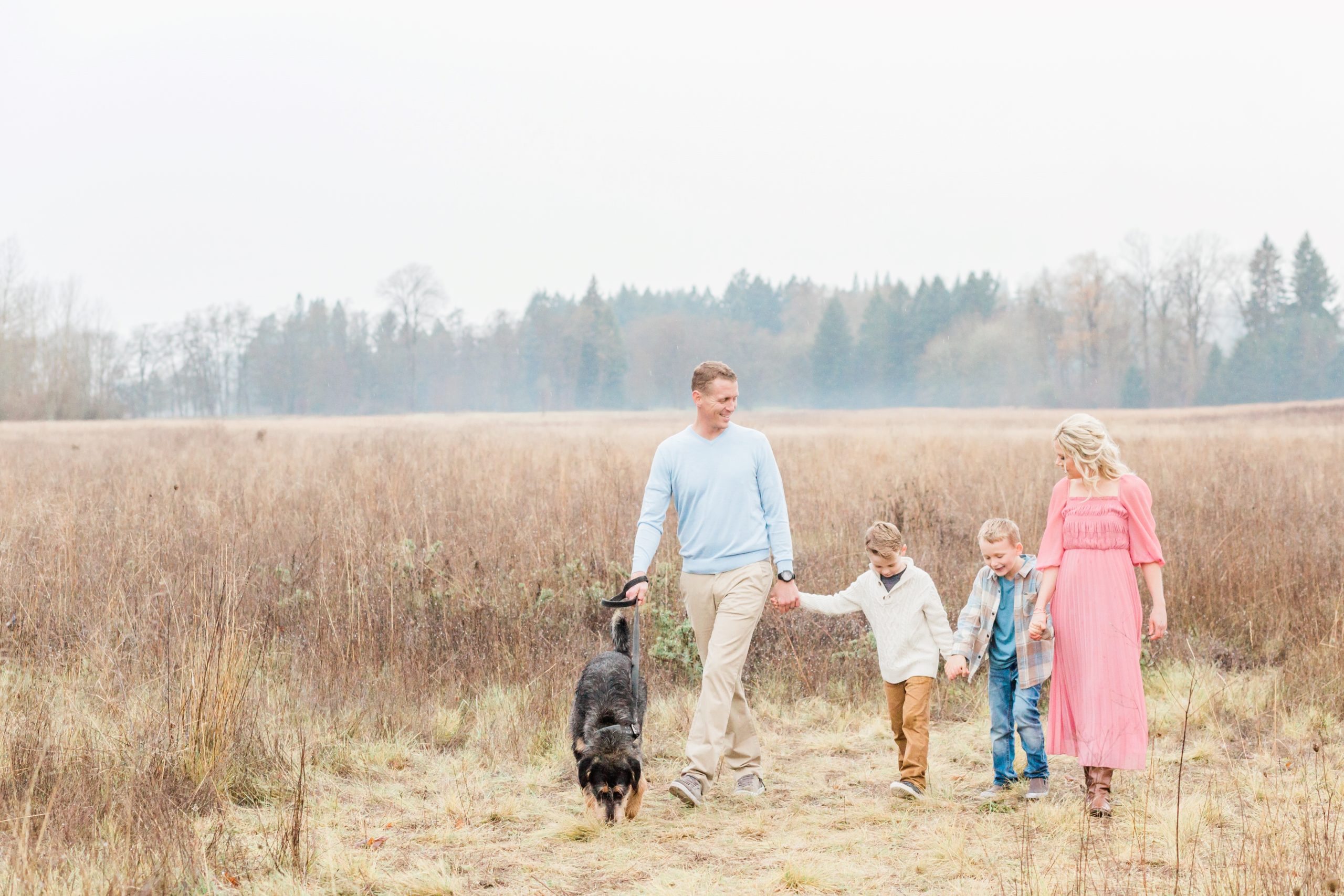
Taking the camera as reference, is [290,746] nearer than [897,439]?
Yes

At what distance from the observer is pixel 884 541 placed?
4535 millimetres

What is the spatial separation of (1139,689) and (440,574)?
5398 millimetres

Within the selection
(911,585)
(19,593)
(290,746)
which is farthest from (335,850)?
(19,593)

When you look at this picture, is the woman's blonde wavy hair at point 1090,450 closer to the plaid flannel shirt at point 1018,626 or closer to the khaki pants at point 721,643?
the plaid flannel shirt at point 1018,626

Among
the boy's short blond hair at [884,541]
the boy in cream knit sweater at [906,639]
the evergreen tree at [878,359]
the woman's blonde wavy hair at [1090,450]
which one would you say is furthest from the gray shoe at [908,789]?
the evergreen tree at [878,359]

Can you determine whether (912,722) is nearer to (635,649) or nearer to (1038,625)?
(1038,625)

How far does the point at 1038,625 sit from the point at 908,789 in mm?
1060

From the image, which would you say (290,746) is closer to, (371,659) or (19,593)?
(371,659)

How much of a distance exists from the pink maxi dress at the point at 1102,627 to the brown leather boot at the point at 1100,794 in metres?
0.06

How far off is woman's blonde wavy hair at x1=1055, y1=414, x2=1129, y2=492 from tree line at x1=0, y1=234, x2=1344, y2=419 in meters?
60.5

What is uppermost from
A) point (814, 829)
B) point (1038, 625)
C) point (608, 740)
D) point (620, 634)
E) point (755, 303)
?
point (755, 303)

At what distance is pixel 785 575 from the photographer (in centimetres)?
457

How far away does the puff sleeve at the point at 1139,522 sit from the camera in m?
4.20

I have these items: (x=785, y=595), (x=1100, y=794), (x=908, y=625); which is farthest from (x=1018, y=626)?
(x=785, y=595)
